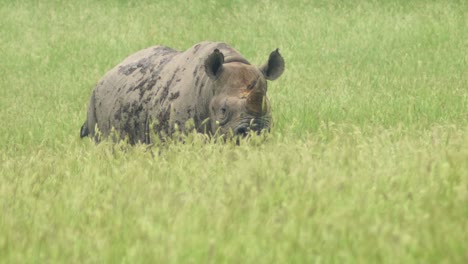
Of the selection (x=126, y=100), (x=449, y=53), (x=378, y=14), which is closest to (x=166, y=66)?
(x=126, y=100)

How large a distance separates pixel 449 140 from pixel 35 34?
53.1 feet

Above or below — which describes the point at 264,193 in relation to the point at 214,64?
above

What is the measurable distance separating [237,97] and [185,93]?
0.88m

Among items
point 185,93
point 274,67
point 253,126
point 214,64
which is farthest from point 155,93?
point 253,126

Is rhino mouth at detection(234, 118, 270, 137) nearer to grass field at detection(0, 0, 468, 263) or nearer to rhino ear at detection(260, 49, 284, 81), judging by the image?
grass field at detection(0, 0, 468, 263)

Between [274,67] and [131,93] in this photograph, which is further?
[131,93]

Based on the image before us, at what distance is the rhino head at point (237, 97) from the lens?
7449 mm

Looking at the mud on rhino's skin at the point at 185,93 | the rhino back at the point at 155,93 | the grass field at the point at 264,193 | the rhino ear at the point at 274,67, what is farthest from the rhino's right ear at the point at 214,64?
the grass field at the point at 264,193

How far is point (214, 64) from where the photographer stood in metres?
7.89

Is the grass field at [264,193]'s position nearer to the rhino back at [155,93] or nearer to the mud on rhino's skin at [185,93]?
the mud on rhino's skin at [185,93]

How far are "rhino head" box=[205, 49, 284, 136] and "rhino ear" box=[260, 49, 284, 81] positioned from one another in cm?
23

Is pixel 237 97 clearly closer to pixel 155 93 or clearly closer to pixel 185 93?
pixel 185 93

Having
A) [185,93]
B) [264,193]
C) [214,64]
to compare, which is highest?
[264,193]

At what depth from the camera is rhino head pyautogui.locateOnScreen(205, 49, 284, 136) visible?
7449 millimetres
